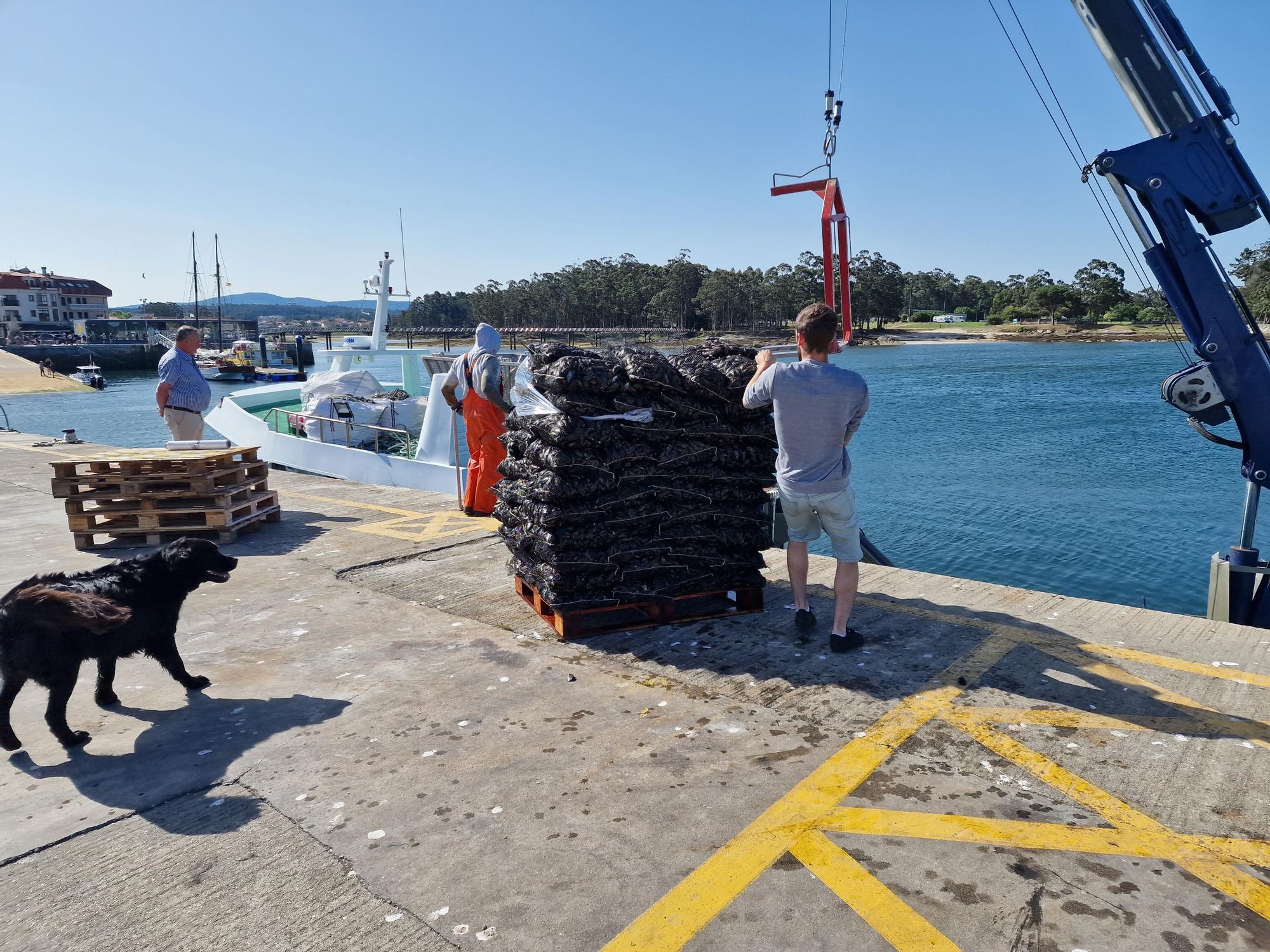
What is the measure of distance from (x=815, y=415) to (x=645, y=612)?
1971mm

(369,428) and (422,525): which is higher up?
(369,428)

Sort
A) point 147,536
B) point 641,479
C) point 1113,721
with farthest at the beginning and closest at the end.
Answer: point 147,536 → point 641,479 → point 1113,721

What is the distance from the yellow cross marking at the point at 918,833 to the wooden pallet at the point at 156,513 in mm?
6734

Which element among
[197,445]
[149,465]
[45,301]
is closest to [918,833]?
[149,465]

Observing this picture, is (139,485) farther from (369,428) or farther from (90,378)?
(90,378)

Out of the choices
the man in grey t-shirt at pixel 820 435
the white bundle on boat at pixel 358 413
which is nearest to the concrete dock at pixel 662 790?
the man in grey t-shirt at pixel 820 435

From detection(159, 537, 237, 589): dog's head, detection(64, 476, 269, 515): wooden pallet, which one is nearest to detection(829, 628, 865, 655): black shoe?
detection(159, 537, 237, 589): dog's head

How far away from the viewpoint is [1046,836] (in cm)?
306

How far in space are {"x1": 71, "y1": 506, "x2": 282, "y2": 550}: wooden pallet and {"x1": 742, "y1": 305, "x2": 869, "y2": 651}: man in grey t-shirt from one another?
5.84 metres

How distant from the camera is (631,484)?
527 centimetres

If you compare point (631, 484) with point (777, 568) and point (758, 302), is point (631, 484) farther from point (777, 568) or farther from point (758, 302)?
point (758, 302)

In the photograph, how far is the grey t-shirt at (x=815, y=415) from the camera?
15.2ft

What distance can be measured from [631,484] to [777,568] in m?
2.15

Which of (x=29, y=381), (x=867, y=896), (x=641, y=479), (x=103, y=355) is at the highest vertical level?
(x=103, y=355)
